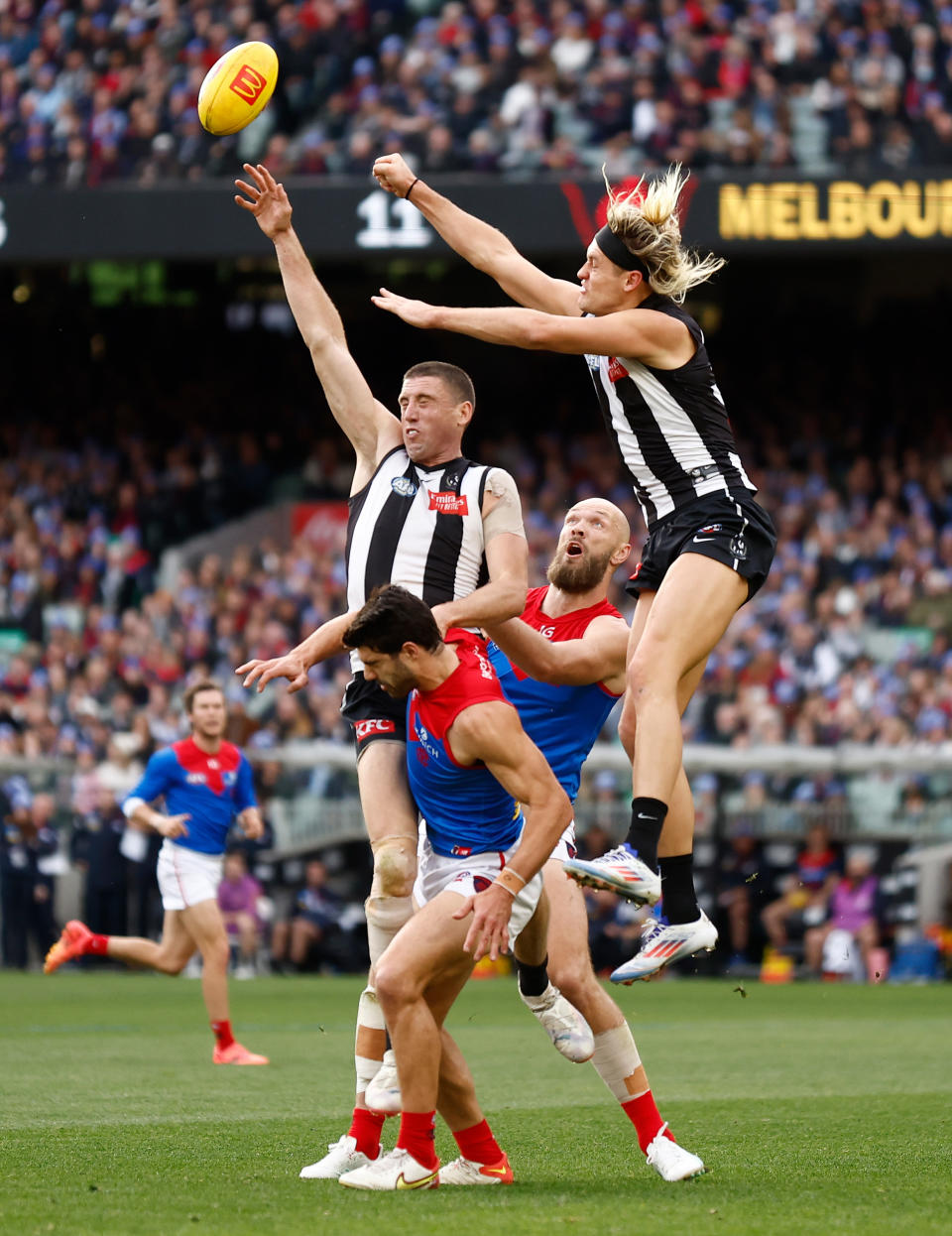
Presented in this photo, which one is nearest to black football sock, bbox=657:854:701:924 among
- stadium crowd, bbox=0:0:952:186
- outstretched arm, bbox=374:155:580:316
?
outstretched arm, bbox=374:155:580:316

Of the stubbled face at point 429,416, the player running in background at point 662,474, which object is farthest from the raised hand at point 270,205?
the stubbled face at point 429,416

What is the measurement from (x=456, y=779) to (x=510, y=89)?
53.0ft

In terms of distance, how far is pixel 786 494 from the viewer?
21844 millimetres

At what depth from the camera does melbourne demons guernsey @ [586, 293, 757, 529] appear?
6.36 metres

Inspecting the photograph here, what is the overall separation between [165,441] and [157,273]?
2134 millimetres

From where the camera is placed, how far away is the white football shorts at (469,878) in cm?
593

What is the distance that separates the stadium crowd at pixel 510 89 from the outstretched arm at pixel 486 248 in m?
13.7

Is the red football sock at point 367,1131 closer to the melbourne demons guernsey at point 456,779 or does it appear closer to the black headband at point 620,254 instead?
the melbourne demons guernsey at point 456,779

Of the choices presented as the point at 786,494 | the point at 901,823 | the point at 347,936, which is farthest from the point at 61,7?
the point at 901,823

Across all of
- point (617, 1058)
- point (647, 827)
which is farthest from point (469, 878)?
point (617, 1058)

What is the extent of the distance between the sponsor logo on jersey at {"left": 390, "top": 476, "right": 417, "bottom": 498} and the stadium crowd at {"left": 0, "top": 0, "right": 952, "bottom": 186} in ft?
45.8

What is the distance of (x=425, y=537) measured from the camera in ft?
22.1

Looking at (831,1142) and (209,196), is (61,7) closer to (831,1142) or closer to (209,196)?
(209,196)

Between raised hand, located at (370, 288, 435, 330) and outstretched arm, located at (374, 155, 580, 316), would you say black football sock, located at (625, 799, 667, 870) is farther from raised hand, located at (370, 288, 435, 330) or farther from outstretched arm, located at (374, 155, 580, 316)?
outstretched arm, located at (374, 155, 580, 316)
